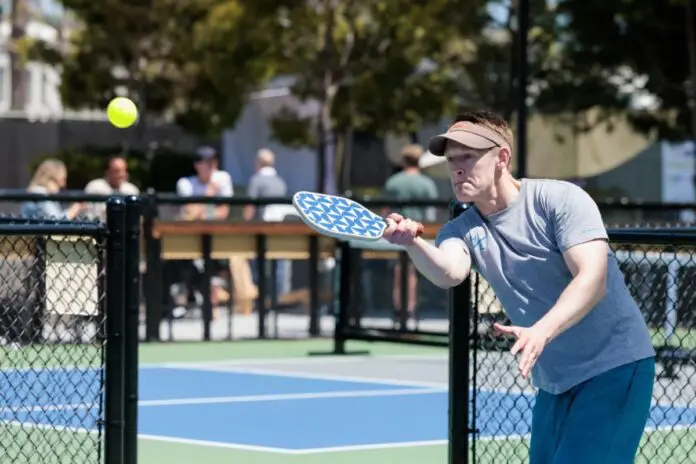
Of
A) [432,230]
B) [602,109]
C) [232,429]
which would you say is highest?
[602,109]

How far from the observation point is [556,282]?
5.37 meters

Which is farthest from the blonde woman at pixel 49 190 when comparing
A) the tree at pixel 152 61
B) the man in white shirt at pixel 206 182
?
the tree at pixel 152 61

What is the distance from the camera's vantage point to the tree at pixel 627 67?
2580 cm

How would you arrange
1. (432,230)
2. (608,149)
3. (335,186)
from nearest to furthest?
1. (432,230)
2. (608,149)
3. (335,186)

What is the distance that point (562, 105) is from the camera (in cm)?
2677

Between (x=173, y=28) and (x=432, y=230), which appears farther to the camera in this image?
(x=173, y=28)

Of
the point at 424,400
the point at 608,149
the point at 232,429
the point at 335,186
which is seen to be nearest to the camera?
the point at 232,429

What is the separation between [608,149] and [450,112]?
2855mm

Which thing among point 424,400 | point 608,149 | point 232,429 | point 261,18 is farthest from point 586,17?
point 232,429

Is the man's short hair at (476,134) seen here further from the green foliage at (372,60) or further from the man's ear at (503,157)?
the green foliage at (372,60)

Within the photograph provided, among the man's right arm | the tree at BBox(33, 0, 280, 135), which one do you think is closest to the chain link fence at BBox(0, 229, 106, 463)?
the man's right arm

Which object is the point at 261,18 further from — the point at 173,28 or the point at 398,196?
the point at 398,196

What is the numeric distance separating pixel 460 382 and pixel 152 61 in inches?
1119

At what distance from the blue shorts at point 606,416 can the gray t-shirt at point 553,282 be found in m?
0.04
